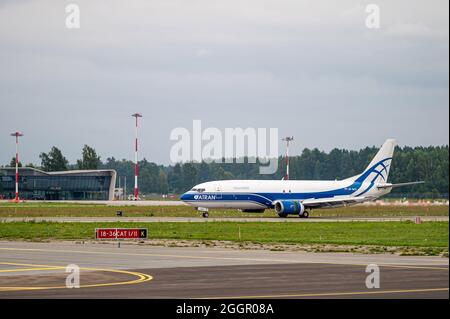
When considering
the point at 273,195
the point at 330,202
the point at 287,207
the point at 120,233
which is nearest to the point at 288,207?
the point at 287,207

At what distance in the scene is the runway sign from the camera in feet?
189

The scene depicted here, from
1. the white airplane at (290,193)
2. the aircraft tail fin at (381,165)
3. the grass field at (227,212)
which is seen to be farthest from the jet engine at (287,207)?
the aircraft tail fin at (381,165)

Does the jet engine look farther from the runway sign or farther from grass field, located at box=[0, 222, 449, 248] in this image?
the runway sign

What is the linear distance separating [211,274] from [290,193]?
6546 centimetres

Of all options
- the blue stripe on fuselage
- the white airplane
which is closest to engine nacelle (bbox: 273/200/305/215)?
the white airplane

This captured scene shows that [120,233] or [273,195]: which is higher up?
[273,195]

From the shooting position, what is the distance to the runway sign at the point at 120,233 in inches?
2267

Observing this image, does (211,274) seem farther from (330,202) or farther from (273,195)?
(330,202)

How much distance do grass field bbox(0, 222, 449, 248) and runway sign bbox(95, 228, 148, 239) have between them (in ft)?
8.59

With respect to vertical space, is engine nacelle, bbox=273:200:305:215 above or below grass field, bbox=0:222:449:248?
above

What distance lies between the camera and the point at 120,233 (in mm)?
58656
